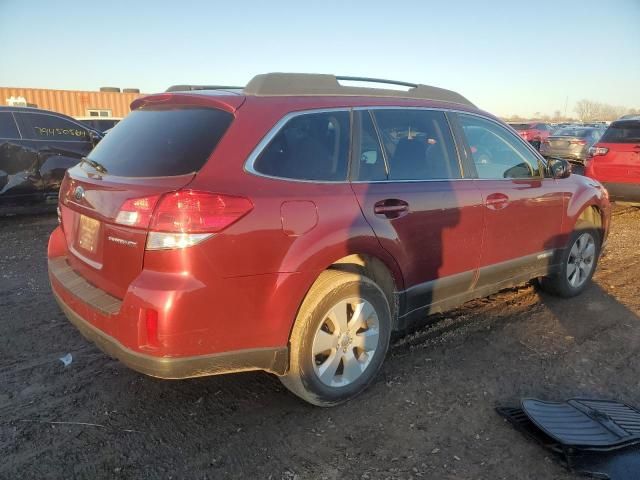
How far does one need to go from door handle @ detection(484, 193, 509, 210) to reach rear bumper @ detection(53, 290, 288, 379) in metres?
1.95

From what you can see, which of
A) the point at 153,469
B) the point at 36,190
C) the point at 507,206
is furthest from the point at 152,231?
the point at 36,190

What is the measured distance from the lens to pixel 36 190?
7.53 meters

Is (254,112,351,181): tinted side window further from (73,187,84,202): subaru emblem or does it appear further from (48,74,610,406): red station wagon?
(73,187,84,202): subaru emblem

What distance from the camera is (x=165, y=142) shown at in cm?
267

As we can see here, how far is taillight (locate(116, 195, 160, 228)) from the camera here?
235 cm

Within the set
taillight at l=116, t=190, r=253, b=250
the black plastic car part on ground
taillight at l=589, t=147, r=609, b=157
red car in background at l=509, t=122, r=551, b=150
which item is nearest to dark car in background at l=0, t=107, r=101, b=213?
taillight at l=116, t=190, r=253, b=250

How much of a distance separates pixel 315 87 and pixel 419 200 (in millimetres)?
957

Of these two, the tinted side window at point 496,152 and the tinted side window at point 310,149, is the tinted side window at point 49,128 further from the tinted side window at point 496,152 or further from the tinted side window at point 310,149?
the tinted side window at point 496,152

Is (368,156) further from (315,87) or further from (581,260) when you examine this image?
(581,260)

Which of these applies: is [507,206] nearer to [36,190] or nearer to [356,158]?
[356,158]

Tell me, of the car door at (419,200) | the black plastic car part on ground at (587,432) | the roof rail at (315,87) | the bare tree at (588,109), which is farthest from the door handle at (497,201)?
the bare tree at (588,109)

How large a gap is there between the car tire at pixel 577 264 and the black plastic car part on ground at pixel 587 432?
72.2 inches

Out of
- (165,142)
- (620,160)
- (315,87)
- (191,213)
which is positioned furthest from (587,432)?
(620,160)

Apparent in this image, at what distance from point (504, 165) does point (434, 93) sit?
0.84m
